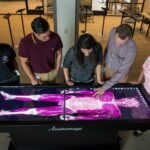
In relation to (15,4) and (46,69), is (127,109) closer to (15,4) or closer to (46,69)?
(46,69)

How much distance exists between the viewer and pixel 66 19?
3.31 m

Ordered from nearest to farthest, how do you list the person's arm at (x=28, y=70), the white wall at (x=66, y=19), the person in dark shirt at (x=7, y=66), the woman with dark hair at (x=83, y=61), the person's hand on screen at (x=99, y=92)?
the woman with dark hair at (x=83, y=61) < the person's hand on screen at (x=99, y=92) < the person in dark shirt at (x=7, y=66) < the person's arm at (x=28, y=70) < the white wall at (x=66, y=19)

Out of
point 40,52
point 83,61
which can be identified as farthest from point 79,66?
point 40,52

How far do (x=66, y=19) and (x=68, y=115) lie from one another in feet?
6.84

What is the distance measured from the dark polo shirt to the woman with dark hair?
0.22 meters

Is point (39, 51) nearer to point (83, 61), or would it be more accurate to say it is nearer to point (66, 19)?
point (83, 61)

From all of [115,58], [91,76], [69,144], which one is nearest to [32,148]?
[69,144]

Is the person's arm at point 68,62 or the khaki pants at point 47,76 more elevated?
the person's arm at point 68,62

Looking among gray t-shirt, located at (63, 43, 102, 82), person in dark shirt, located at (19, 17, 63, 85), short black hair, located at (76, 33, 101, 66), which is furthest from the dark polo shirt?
short black hair, located at (76, 33, 101, 66)

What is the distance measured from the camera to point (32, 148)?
2035 mm

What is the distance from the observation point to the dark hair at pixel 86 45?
1.69m

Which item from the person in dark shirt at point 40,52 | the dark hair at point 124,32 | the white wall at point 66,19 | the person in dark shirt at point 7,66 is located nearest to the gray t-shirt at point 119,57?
Answer: the dark hair at point 124,32

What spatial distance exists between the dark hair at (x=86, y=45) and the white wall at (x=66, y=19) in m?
1.58

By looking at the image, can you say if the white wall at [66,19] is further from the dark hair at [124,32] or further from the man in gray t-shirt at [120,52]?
the dark hair at [124,32]
